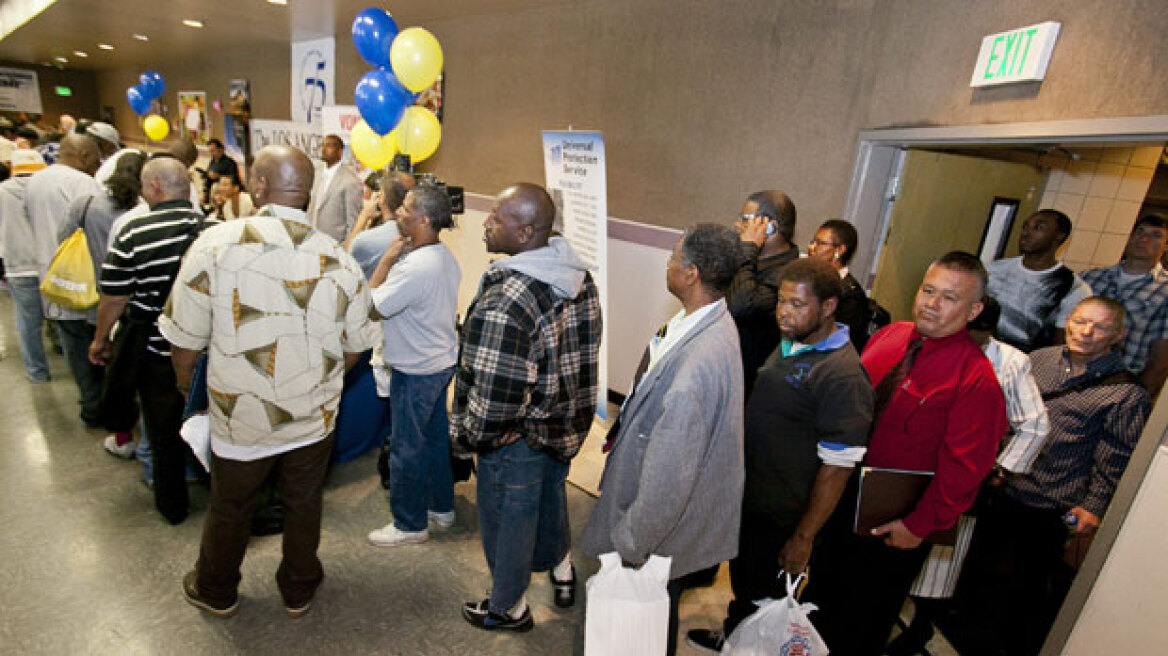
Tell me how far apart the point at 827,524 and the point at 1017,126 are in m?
1.80

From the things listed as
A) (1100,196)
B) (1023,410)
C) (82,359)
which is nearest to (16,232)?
(82,359)

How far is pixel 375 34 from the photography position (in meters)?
4.08

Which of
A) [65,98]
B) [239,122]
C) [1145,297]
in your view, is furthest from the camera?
[65,98]

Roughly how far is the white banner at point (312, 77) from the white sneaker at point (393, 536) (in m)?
5.99

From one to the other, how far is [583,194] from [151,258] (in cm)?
228

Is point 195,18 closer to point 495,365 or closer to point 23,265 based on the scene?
point 23,265

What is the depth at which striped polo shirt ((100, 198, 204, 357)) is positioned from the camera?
2.02 meters

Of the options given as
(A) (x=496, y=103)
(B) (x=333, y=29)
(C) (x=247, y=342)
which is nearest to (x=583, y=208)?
(A) (x=496, y=103)

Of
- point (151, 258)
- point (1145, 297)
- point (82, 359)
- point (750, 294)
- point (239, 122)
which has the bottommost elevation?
point (82, 359)

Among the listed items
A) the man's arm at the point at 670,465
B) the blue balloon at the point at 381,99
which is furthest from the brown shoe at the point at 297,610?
the blue balloon at the point at 381,99

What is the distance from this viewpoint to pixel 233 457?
5.59 feet

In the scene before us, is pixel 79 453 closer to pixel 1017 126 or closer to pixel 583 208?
pixel 583 208

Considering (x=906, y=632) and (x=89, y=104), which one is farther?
(x=89, y=104)

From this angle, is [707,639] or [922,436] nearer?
[922,436]
